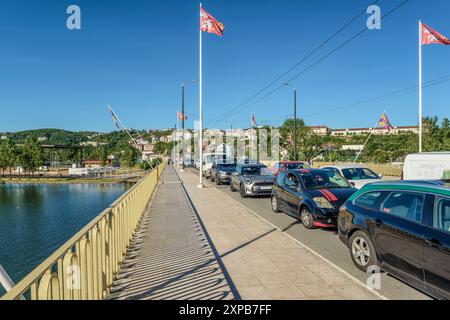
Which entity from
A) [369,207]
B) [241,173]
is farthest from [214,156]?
[369,207]

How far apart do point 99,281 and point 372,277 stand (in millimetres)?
3887

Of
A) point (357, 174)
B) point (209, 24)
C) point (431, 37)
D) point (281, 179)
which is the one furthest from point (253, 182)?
point (431, 37)

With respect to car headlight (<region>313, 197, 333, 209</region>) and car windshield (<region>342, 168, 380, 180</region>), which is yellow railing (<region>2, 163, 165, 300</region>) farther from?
car windshield (<region>342, 168, 380, 180</region>)

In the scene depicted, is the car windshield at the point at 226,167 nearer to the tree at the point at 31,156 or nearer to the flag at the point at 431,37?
the flag at the point at 431,37

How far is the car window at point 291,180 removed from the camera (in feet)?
32.6

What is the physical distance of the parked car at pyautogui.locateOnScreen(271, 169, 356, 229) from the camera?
Result: 27.6ft

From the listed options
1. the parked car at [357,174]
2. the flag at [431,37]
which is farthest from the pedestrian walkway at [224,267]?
the flag at [431,37]

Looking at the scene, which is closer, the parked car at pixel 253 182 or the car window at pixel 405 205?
the car window at pixel 405 205

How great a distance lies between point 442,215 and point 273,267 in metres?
2.60

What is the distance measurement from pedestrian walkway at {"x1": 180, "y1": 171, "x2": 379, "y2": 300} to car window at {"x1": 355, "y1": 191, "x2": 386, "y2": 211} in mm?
1139

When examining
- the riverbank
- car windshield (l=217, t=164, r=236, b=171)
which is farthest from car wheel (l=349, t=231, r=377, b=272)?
the riverbank

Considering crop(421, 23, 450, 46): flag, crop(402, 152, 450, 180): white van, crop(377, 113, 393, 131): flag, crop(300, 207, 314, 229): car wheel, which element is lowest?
crop(300, 207, 314, 229): car wheel

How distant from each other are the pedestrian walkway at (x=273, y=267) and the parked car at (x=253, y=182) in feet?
20.1

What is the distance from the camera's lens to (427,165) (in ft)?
34.1
